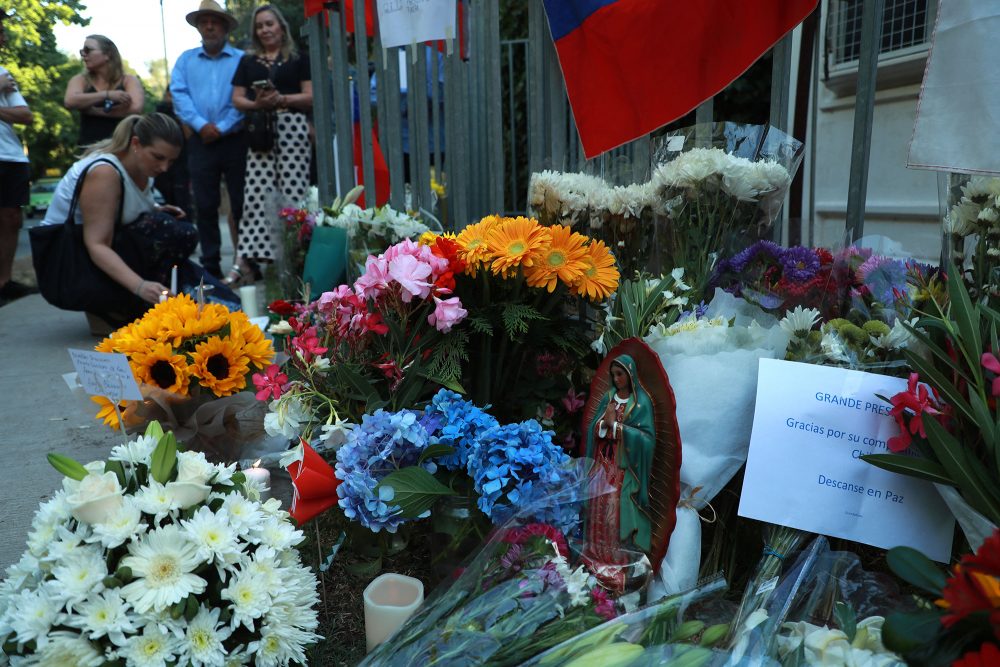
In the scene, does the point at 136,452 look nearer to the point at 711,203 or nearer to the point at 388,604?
the point at 388,604

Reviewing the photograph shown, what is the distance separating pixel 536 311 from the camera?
6.27 feet

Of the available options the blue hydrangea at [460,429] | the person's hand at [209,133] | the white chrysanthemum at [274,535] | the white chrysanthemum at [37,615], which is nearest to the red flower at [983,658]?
the blue hydrangea at [460,429]

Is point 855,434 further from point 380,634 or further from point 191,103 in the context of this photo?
point 191,103

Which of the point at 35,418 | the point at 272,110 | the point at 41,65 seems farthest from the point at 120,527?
the point at 41,65

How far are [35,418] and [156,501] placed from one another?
8.16 ft

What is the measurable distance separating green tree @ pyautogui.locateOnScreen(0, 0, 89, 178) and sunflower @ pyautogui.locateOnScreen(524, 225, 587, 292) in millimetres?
18064

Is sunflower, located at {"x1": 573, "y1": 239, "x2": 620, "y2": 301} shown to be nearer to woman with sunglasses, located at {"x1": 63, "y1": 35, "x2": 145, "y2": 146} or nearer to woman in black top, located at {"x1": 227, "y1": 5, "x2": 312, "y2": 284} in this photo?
woman in black top, located at {"x1": 227, "y1": 5, "x2": 312, "y2": 284}

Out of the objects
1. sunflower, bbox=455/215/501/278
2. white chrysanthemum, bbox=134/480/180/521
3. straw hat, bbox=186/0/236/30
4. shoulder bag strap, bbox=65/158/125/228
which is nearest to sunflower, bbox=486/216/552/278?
sunflower, bbox=455/215/501/278

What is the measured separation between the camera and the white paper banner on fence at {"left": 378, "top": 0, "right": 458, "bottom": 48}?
3.19 m

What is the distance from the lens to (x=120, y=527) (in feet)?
4.09

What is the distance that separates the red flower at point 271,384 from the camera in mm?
1851

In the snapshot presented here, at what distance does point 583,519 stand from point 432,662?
0.45 meters

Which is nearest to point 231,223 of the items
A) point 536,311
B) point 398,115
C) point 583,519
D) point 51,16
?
point 398,115

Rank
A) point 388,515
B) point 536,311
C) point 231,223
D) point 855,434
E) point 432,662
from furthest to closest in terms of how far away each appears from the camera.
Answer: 1. point 231,223
2. point 536,311
3. point 388,515
4. point 855,434
5. point 432,662
